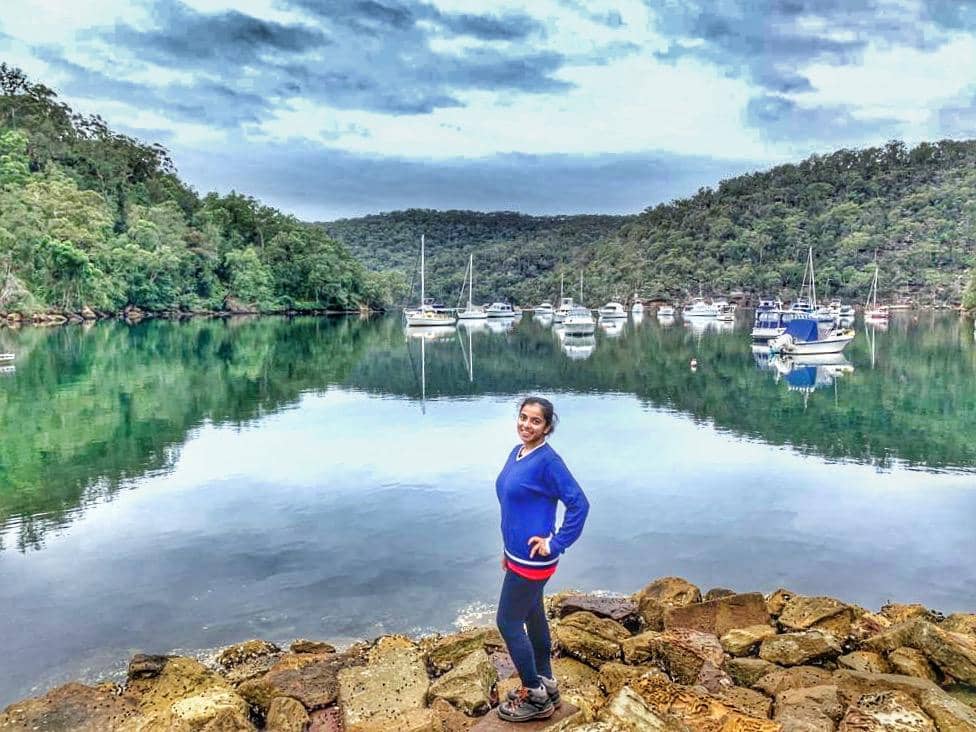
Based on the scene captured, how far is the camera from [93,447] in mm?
18203

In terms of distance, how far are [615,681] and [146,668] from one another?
14.9ft

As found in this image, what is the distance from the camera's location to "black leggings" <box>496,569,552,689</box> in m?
4.80

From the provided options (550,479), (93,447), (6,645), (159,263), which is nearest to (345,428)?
(93,447)

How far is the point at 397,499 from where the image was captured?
14.3 meters

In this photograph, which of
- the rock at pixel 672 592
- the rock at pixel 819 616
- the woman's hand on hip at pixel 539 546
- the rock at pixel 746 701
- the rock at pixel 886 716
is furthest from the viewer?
the rock at pixel 672 592

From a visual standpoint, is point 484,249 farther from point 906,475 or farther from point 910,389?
point 906,475

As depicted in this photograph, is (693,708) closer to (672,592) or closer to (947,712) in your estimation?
(947,712)

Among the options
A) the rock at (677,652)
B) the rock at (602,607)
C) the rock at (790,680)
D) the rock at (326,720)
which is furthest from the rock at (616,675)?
the rock at (326,720)

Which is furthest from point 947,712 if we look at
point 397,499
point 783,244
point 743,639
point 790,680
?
point 783,244

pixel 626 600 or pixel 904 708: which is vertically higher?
pixel 904 708

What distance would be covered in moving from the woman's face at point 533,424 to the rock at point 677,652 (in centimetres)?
295

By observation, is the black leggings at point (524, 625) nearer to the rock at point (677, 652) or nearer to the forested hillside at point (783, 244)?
the rock at point (677, 652)

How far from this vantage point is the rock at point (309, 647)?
312 inches

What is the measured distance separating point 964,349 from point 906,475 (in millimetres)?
38262
